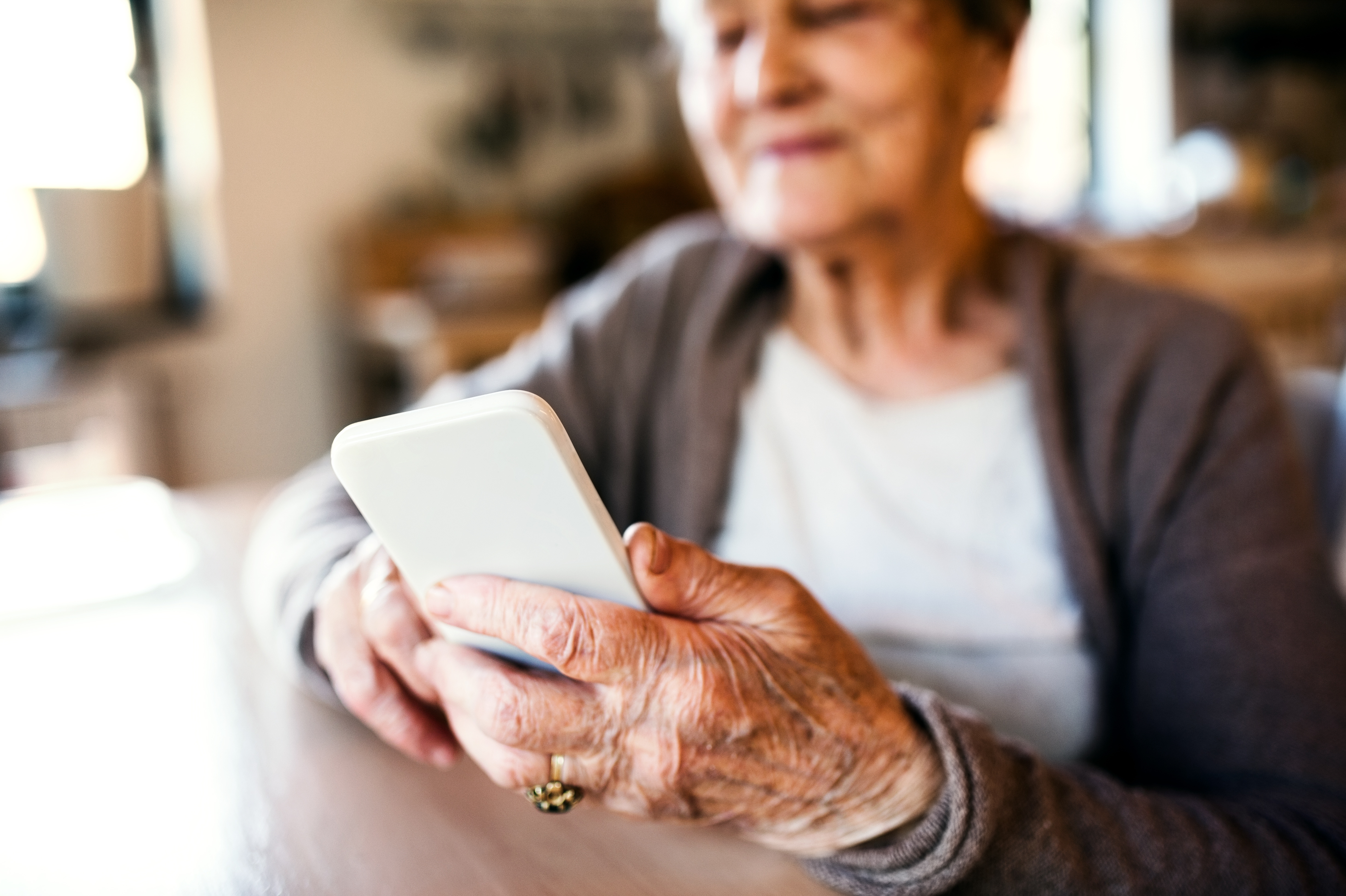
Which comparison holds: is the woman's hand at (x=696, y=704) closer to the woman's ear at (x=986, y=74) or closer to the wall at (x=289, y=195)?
the woman's ear at (x=986, y=74)

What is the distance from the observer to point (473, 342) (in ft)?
8.84

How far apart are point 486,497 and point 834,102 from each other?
0.49m

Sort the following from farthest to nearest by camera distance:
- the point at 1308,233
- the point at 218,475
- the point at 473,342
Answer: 1. the point at 1308,233
2. the point at 218,475
3. the point at 473,342

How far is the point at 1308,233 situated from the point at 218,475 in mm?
4008

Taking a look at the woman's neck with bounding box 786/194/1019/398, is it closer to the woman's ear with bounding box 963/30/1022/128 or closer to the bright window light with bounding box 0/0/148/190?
the woman's ear with bounding box 963/30/1022/128

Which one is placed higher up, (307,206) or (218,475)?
(307,206)

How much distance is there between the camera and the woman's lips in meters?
0.77

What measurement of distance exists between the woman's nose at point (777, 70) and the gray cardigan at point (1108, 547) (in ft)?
0.55

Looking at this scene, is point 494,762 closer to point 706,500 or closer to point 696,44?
point 706,500

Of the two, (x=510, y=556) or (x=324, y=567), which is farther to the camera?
(x=324, y=567)

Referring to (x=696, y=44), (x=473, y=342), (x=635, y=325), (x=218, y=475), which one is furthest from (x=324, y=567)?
(x=218, y=475)

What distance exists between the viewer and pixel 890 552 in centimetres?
77

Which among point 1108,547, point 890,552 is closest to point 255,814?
point 890,552

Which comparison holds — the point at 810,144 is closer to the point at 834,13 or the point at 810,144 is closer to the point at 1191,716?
the point at 834,13
